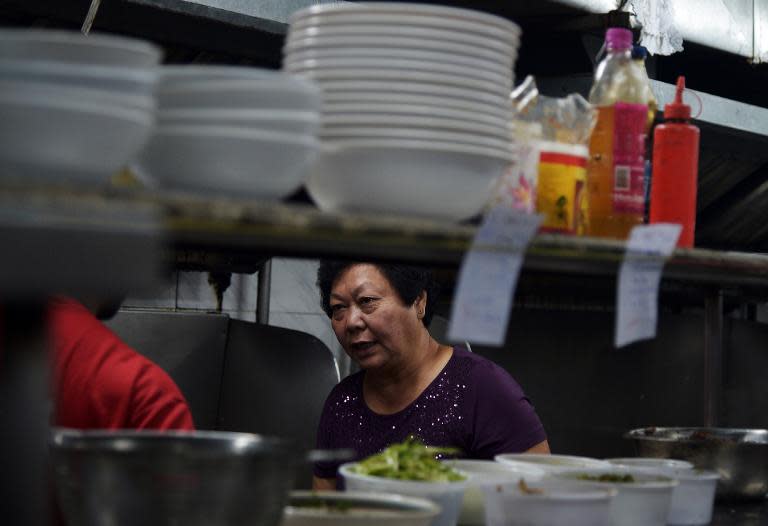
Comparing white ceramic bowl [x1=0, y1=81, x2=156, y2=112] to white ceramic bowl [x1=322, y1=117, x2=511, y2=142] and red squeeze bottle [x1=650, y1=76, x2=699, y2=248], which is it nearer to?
white ceramic bowl [x1=322, y1=117, x2=511, y2=142]

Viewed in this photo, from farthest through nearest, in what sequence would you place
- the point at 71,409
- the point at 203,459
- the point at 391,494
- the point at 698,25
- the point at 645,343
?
the point at 645,343 → the point at 698,25 → the point at 71,409 → the point at 391,494 → the point at 203,459

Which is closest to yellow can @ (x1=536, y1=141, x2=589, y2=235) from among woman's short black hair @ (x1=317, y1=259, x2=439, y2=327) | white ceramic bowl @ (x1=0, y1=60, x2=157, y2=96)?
white ceramic bowl @ (x1=0, y1=60, x2=157, y2=96)

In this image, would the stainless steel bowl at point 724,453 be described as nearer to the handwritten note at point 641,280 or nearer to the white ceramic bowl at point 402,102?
the handwritten note at point 641,280

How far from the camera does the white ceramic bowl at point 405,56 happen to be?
128 centimetres

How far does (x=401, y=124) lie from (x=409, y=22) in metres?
0.12

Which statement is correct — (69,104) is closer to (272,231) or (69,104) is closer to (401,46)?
(272,231)

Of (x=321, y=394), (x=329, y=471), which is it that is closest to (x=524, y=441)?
(x=329, y=471)

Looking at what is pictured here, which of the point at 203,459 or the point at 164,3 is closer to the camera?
the point at 203,459

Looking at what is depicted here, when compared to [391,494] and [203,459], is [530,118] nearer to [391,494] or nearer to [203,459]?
[391,494]

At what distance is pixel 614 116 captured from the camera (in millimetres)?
1614

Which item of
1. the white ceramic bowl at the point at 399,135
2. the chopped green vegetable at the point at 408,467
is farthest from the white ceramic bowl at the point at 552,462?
the white ceramic bowl at the point at 399,135

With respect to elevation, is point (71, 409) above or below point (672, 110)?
below

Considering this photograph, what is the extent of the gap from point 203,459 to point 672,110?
965 millimetres

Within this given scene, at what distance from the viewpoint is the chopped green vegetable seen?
60.5 inches
